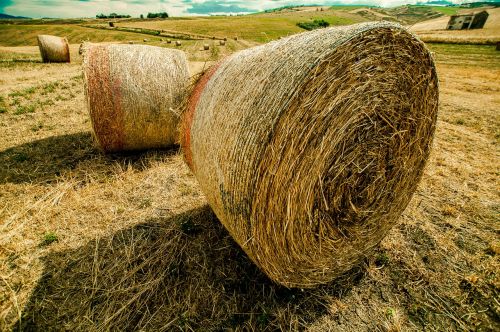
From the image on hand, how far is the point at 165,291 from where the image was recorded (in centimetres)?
314

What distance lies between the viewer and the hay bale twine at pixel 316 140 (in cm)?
224

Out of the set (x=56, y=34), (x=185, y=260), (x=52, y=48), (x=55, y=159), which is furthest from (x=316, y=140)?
(x=56, y=34)

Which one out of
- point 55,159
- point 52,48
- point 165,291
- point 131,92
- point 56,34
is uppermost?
point 131,92

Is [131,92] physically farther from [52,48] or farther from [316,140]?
[52,48]

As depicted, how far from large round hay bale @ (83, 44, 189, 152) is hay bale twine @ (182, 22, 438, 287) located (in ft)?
8.61

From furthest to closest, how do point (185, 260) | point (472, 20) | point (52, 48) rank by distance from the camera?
point (472, 20), point (52, 48), point (185, 260)

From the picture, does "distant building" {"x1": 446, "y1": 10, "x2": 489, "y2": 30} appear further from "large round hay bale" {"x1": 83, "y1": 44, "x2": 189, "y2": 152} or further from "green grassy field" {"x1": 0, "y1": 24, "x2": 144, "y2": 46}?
"large round hay bale" {"x1": 83, "y1": 44, "x2": 189, "y2": 152}

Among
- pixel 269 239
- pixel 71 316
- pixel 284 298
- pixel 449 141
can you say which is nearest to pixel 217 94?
pixel 269 239

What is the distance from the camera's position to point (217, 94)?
306 cm

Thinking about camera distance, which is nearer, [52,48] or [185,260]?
[185,260]

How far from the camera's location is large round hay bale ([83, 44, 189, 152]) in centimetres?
505

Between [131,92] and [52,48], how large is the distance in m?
17.4

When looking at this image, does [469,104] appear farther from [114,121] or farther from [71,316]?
[71,316]

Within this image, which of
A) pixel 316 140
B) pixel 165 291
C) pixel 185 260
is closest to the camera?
pixel 316 140
